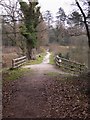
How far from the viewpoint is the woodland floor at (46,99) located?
8.45 meters

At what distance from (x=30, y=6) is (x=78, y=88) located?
19130 mm

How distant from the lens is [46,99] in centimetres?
988

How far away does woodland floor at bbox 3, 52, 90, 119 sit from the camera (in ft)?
27.7

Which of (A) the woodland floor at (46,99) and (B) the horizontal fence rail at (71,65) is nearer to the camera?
(A) the woodland floor at (46,99)

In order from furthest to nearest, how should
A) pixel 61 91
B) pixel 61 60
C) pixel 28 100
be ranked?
pixel 61 60 → pixel 61 91 → pixel 28 100

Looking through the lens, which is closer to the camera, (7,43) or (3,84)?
(3,84)

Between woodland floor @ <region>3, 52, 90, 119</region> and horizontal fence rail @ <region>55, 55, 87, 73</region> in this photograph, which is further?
horizontal fence rail @ <region>55, 55, 87, 73</region>

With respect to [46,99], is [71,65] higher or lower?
higher

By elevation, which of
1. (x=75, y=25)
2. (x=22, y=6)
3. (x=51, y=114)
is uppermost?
(x=22, y=6)

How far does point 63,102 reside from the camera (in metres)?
9.41

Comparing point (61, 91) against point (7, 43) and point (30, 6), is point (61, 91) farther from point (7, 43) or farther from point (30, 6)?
point (7, 43)

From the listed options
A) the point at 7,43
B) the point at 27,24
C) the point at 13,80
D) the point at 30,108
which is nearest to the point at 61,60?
the point at 27,24

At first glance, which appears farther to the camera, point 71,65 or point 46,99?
point 71,65

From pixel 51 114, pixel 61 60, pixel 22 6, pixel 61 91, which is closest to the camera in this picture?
pixel 51 114
